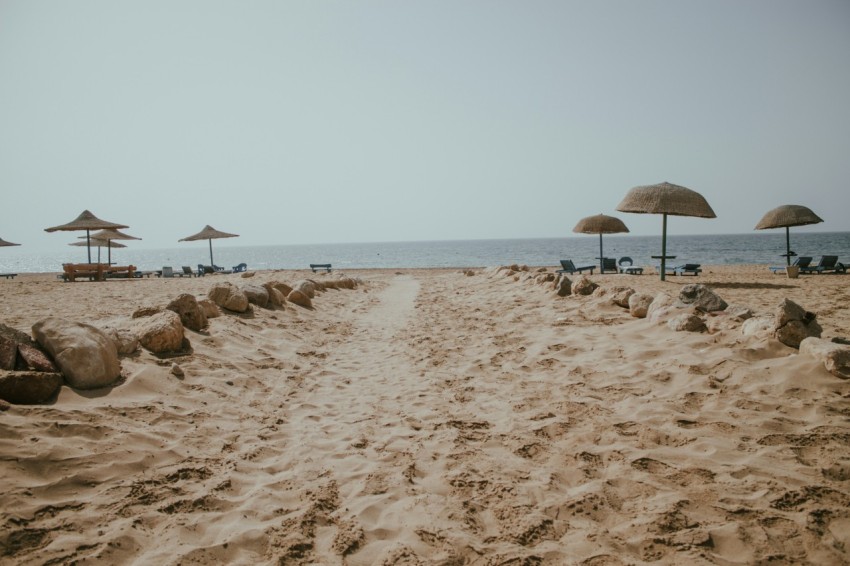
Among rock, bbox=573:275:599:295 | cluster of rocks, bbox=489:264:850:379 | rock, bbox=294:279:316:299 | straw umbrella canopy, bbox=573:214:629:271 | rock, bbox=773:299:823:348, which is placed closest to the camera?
cluster of rocks, bbox=489:264:850:379

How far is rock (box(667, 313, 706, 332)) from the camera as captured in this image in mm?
4359

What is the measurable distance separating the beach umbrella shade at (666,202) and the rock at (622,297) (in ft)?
21.0

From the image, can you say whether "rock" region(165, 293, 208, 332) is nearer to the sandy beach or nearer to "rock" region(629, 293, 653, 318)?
the sandy beach

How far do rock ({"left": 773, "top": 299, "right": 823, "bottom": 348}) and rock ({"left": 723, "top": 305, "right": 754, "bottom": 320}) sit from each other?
0.66 metres

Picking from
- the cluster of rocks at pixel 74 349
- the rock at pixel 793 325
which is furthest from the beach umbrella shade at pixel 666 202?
the cluster of rocks at pixel 74 349

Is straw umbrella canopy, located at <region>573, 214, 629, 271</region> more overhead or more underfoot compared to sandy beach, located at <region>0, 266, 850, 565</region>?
more overhead

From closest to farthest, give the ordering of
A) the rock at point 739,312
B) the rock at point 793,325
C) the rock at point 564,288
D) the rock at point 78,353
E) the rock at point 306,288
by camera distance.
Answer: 1. the rock at point 78,353
2. the rock at point 793,325
3. the rock at point 739,312
4. the rock at point 564,288
5. the rock at point 306,288

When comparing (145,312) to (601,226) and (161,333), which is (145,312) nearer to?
(161,333)

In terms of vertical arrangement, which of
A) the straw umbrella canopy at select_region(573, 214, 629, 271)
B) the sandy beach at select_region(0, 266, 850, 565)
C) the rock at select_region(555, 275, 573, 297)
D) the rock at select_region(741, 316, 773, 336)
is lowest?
the sandy beach at select_region(0, 266, 850, 565)

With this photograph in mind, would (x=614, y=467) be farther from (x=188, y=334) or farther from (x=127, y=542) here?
(x=188, y=334)

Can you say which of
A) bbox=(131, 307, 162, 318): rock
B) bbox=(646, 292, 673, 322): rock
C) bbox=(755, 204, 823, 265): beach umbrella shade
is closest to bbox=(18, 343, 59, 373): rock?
bbox=(131, 307, 162, 318): rock

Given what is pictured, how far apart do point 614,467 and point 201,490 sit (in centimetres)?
224

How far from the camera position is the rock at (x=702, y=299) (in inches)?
191

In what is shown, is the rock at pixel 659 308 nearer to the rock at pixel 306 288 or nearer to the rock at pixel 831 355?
the rock at pixel 831 355
